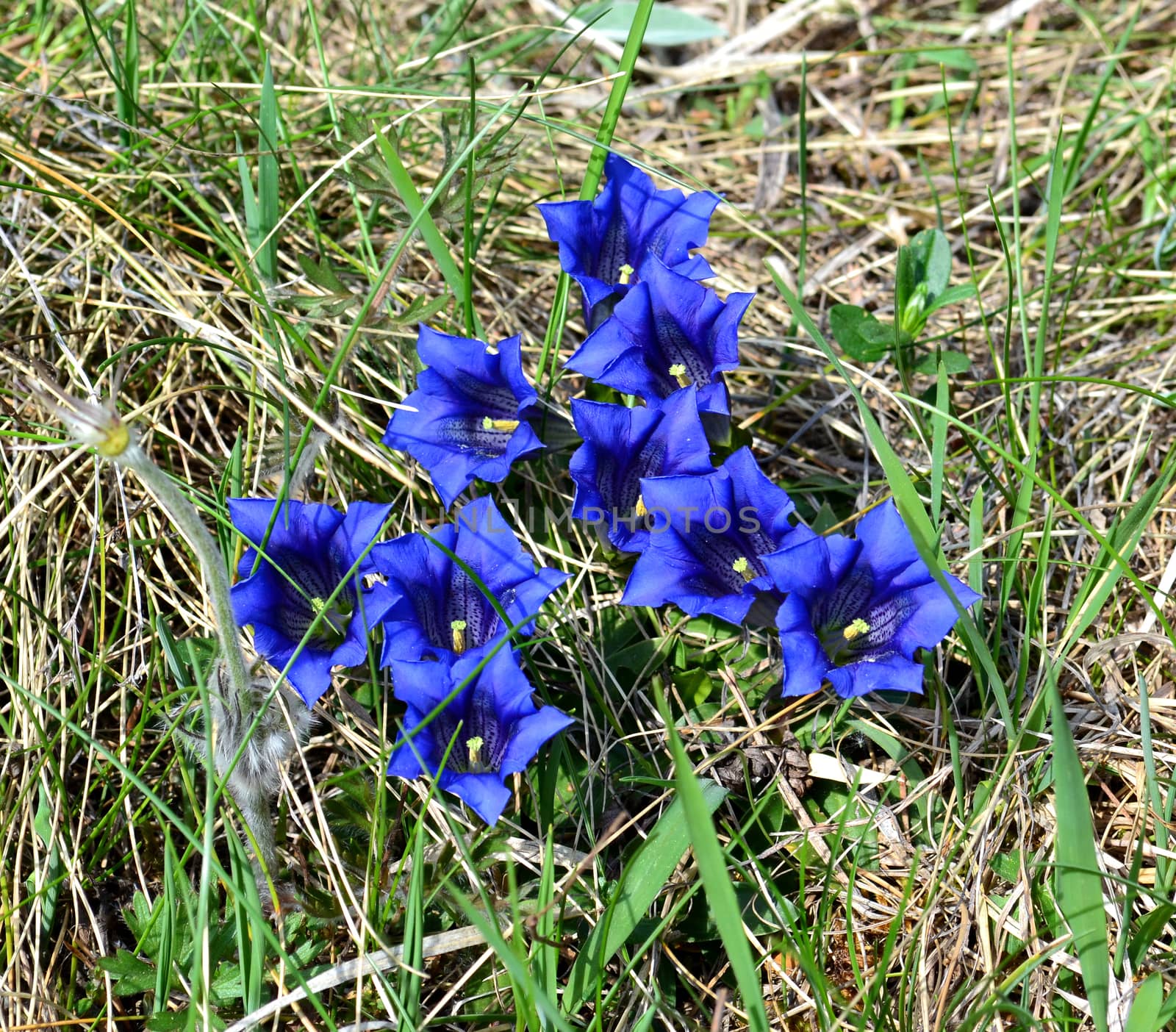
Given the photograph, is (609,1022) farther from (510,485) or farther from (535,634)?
(510,485)

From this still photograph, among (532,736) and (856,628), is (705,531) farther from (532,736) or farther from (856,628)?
(532,736)

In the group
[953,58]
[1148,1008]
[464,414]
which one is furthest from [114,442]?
[953,58]

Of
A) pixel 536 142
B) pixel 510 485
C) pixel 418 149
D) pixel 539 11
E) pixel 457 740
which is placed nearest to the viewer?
pixel 457 740

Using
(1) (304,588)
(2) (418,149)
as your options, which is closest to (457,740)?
(1) (304,588)

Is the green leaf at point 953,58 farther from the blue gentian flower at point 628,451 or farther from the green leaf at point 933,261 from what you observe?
the blue gentian flower at point 628,451

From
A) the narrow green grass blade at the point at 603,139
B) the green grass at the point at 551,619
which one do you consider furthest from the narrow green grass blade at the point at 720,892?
the narrow green grass blade at the point at 603,139

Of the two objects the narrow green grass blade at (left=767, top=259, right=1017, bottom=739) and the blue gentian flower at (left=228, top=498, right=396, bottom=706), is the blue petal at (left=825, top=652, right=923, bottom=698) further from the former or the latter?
the blue gentian flower at (left=228, top=498, right=396, bottom=706)
